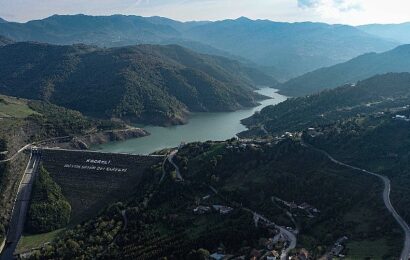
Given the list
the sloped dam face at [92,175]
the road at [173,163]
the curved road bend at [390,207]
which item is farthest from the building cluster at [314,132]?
the sloped dam face at [92,175]

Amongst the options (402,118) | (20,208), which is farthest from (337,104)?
(20,208)

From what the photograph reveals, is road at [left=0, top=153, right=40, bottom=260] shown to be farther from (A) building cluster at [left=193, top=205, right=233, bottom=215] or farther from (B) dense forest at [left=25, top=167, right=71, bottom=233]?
(A) building cluster at [left=193, top=205, right=233, bottom=215]

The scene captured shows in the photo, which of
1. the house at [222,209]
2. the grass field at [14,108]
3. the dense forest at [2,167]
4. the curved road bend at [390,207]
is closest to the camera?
the curved road bend at [390,207]

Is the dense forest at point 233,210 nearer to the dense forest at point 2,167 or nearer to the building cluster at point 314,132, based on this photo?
the building cluster at point 314,132

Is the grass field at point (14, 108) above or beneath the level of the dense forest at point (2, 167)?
above

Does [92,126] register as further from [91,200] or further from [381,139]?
[381,139]

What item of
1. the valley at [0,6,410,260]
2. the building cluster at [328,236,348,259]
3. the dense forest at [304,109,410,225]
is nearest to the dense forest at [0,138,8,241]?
the valley at [0,6,410,260]
